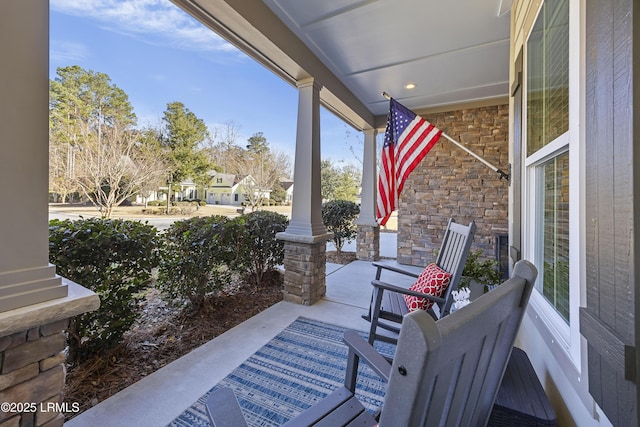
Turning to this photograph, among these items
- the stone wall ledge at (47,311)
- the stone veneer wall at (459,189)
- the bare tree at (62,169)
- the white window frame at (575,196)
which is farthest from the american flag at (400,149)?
the bare tree at (62,169)

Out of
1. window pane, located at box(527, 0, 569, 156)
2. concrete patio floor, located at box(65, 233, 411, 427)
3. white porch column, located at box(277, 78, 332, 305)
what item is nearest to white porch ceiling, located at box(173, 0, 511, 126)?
white porch column, located at box(277, 78, 332, 305)

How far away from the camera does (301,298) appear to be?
11.0ft

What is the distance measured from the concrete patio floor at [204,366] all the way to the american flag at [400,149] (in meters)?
1.32

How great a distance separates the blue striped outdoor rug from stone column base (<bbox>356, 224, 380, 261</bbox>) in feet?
10.6

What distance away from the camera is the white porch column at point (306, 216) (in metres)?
3.33

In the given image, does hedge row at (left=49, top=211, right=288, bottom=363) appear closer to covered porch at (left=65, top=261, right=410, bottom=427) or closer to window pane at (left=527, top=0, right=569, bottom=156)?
covered porch at (left=65, top=261, right=410, bottom=427)

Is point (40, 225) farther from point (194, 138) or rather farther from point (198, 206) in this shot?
point (194, 138)

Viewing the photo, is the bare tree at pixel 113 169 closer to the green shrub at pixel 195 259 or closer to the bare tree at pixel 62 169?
the bare tree at pixel 62 169

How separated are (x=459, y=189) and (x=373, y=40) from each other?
10.6 ft

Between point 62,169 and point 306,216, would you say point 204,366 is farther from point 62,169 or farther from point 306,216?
point 62,169

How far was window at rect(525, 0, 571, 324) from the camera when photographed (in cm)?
124

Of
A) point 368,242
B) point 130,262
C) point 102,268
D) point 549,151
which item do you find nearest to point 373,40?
point 549,151

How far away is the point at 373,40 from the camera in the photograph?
10.2 feet

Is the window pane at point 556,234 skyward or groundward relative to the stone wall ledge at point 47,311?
skyward
